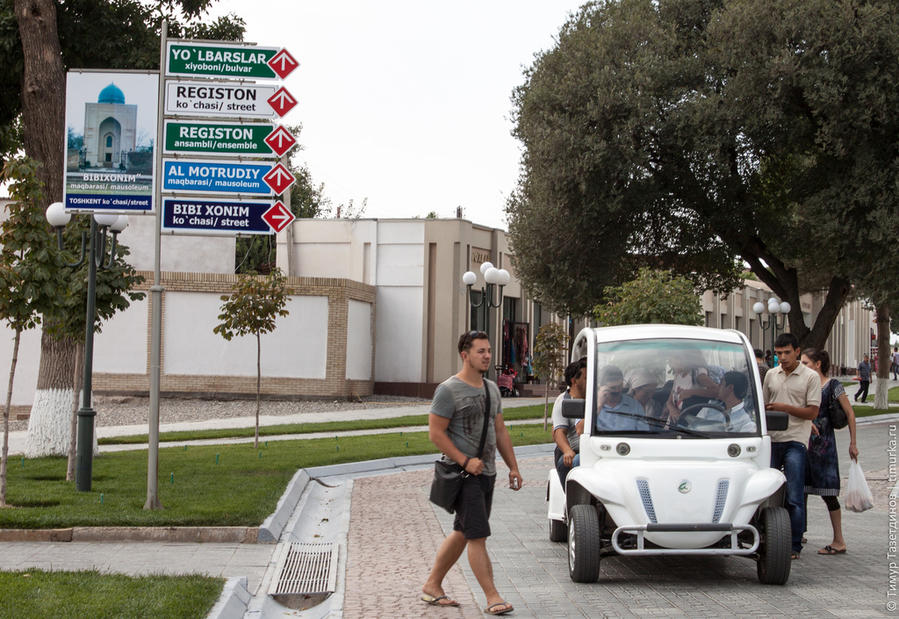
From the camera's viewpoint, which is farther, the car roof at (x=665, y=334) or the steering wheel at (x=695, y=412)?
the car roof at (x=665, y=334)

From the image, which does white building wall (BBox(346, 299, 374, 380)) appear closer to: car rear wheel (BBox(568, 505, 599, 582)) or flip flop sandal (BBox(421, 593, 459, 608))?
car rear wheel (BBox(568, 505, 599, 582))

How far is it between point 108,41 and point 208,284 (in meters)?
16.9

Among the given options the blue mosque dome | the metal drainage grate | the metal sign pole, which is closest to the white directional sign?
the metal sign pole

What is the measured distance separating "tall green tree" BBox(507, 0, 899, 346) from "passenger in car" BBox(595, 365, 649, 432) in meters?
18.1

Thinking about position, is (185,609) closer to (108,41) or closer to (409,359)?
(108,41)

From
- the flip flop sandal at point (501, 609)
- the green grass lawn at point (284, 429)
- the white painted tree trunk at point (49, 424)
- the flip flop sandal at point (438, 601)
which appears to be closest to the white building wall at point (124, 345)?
the green grass lawn at point (284, 429)

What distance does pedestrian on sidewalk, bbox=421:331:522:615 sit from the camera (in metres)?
7.21

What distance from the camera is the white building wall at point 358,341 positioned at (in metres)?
35.5

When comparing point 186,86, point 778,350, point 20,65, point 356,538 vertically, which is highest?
point 20,65

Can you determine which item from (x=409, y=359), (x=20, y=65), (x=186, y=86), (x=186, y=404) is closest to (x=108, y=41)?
(x=20, y=65)

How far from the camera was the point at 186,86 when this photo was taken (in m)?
12.0

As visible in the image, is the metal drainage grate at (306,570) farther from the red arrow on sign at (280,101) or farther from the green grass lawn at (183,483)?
the red arrow on sign at (280,101)

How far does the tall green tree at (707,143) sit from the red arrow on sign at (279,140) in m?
15.1

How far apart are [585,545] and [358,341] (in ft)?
93.6
